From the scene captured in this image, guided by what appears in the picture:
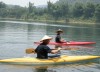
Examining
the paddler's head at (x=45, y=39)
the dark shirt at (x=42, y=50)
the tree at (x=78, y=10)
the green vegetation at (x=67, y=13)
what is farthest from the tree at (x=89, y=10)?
the paddler's head at (x=45, y=39)

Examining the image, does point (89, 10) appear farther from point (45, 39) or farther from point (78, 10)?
point (45, 39)

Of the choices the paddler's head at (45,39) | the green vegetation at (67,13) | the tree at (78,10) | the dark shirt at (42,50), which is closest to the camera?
the paddler's head at (45,39)

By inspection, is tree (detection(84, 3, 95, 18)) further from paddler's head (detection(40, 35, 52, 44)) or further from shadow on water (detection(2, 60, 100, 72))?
paddler's head (detection(40, 35, 52, 44))

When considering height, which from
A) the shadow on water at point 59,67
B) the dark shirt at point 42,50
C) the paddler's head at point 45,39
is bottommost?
the shadow on water at point 59,67

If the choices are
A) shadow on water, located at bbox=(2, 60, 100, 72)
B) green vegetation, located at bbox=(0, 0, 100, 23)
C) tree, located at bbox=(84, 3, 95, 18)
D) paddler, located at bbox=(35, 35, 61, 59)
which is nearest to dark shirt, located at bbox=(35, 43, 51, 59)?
paddler, located at bbox=(35, 35, 61, 59)

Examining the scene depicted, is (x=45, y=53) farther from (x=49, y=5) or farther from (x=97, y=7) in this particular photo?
(x=49, y=5)

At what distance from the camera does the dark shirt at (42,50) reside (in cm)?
1467

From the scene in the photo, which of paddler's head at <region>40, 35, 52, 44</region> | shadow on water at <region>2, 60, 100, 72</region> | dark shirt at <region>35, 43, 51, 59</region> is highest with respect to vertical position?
paddler's head at <region>40, 35, 52, 44</region>

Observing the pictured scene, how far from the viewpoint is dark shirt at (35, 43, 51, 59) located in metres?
14.7

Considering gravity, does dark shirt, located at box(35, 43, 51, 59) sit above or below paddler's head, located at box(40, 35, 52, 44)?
below

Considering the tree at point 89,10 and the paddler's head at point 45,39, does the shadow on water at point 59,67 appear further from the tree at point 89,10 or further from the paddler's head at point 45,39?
the tree at point 89,10

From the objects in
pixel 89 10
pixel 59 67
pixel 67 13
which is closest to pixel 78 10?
pixel 89 10

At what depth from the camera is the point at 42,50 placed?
1476 cm

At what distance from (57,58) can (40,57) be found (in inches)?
40.2
